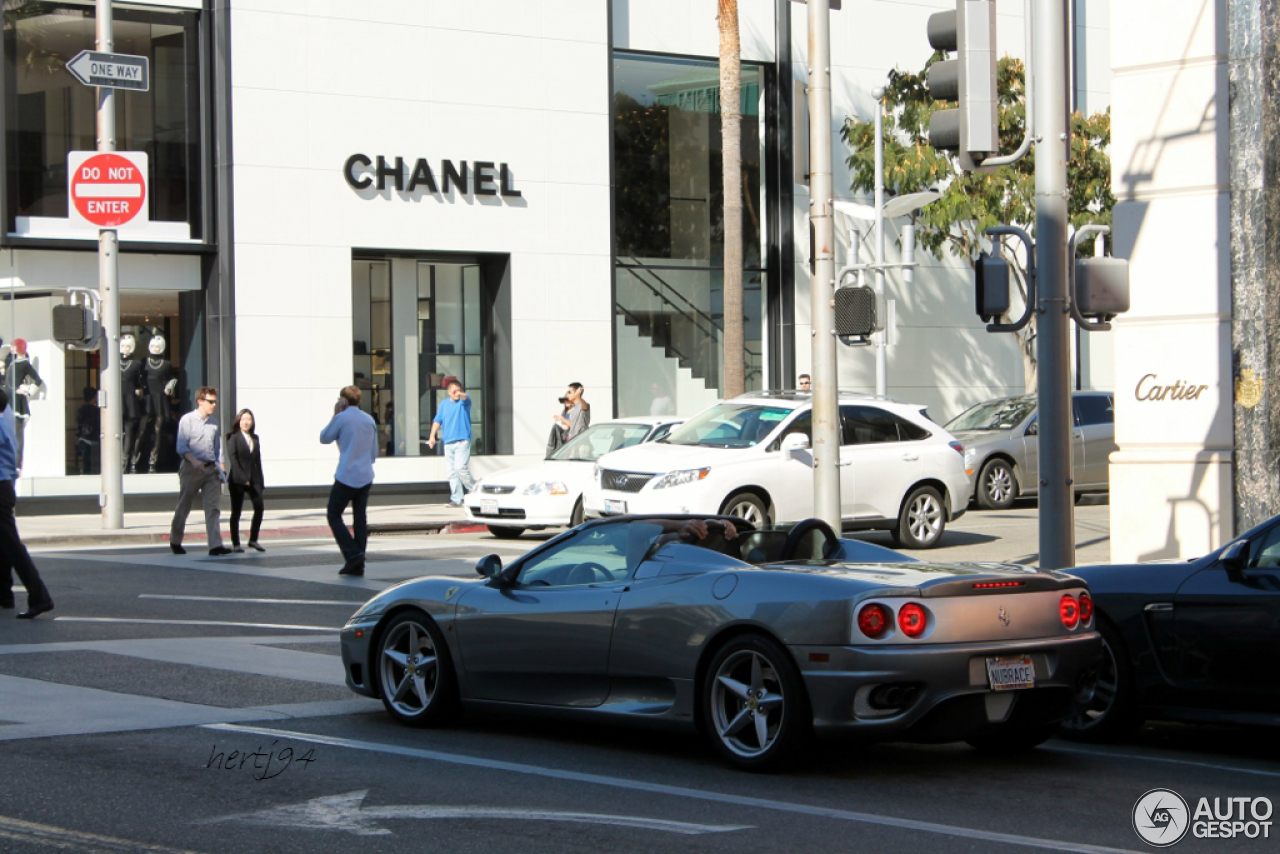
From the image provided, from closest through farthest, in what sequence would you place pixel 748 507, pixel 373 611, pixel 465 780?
1. pixel 465 780
2. pixel 373 611
3. pixel 748 507

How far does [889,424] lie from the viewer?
779 inches

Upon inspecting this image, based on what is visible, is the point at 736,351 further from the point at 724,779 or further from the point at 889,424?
the point at 724,779

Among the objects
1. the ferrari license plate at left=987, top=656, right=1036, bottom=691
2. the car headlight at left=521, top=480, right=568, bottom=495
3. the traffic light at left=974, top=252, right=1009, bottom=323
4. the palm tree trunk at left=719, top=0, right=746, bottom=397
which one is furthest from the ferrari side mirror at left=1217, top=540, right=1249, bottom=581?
the palm tree trunk at left=719, top=0, right=746, bottom=397

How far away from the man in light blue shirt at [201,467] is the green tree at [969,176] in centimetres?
1439

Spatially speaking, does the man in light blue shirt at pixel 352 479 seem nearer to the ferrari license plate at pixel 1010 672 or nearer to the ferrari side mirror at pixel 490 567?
the ferrari side mirror at pixel 490 567

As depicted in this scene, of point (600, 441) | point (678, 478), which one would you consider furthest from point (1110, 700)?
point (600, 441)

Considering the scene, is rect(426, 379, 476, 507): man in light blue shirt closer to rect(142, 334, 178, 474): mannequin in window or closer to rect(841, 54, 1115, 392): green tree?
rect(142, 334, 178, 474): mannequin in window

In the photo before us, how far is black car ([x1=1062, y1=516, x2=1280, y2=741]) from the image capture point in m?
7.59

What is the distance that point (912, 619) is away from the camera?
22.9 ft

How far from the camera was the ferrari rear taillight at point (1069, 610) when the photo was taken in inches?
291

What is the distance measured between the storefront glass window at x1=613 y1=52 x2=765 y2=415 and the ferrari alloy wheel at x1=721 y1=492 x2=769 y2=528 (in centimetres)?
1054

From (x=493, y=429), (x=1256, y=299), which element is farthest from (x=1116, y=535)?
(x=493, y=429)

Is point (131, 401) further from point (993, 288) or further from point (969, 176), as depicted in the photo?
point (993, 288)

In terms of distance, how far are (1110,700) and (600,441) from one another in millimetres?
13770
